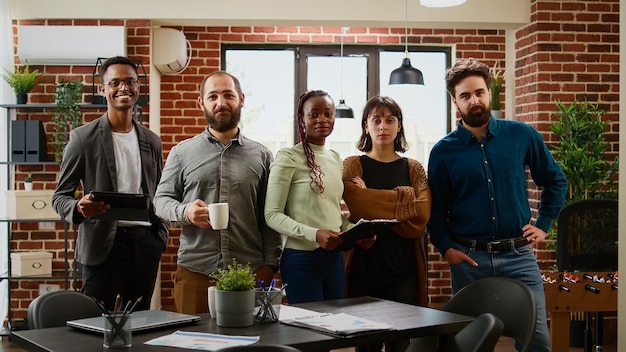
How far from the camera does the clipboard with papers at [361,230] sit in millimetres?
3184

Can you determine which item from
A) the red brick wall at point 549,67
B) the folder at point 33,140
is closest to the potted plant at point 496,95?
the red brick wall at point 549,67

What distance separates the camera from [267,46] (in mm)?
7480

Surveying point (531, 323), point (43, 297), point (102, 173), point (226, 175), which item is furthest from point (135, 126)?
point (531, 323)

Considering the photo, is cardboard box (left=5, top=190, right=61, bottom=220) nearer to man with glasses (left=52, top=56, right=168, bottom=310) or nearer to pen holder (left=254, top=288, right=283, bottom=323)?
man with glasses (left=52, top=56, right=168, bottom=310)

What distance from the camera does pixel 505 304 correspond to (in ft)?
9.53

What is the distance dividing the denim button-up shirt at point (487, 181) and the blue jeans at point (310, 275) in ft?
1.61

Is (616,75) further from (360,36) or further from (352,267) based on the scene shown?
(352,267)

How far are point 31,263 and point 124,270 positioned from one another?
285cm

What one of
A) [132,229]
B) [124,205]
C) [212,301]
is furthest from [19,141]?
[212,301]

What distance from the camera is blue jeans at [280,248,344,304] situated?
3.34 metres

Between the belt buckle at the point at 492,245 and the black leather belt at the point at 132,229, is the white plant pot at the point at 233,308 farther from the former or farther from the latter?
the belt buckle at the point at 492,245

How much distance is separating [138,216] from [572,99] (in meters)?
4.18

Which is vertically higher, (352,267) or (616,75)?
(616,75)

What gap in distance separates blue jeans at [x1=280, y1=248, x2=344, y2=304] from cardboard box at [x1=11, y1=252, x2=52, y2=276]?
3.31m
